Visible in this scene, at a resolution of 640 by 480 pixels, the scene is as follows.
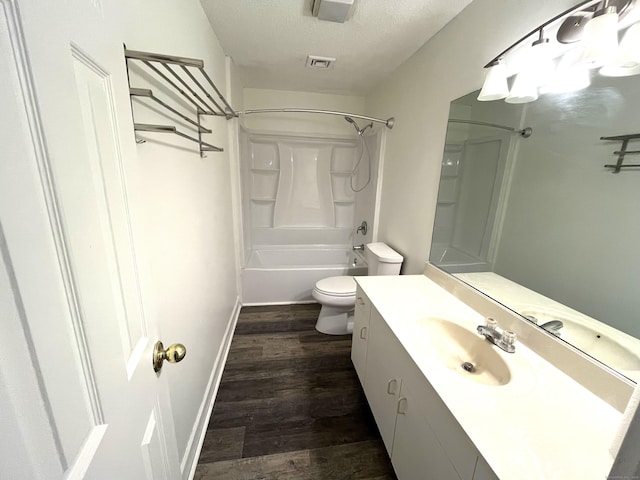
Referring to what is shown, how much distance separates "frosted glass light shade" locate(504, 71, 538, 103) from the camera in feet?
3.44

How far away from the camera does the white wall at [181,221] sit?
2.67 ft

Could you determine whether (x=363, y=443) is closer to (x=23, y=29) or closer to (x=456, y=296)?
(x=456, y=296)

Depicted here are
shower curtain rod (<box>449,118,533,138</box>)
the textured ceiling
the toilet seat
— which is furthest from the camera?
the toilet seat

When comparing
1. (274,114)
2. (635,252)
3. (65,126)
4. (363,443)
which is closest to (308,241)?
(274,114)

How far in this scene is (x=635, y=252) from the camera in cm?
81

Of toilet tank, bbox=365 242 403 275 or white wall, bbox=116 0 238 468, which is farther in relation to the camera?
toilet tank, bbox=365 242 403 275

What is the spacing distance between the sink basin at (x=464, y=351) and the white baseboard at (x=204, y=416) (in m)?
1.21

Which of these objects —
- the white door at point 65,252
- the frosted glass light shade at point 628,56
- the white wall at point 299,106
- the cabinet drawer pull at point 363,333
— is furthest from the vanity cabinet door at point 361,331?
the white wall at point 299,106

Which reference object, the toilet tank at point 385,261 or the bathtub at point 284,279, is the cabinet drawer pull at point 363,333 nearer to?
the toilet tank at point 385,261

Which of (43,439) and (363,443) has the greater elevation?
(43,439)

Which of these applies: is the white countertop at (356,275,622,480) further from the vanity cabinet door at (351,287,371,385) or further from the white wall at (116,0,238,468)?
the white wall at (116,0,238,468)

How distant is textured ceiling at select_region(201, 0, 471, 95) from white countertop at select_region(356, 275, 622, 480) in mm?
1691

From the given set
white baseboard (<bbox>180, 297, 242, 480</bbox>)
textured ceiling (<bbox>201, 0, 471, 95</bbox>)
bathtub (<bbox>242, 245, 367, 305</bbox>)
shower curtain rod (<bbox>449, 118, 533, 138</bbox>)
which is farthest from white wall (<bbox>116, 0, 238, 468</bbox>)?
shower curtain rod (<bbox>449, 118, 533, 138</bbox>)

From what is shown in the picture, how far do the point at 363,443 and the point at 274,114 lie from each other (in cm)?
308
